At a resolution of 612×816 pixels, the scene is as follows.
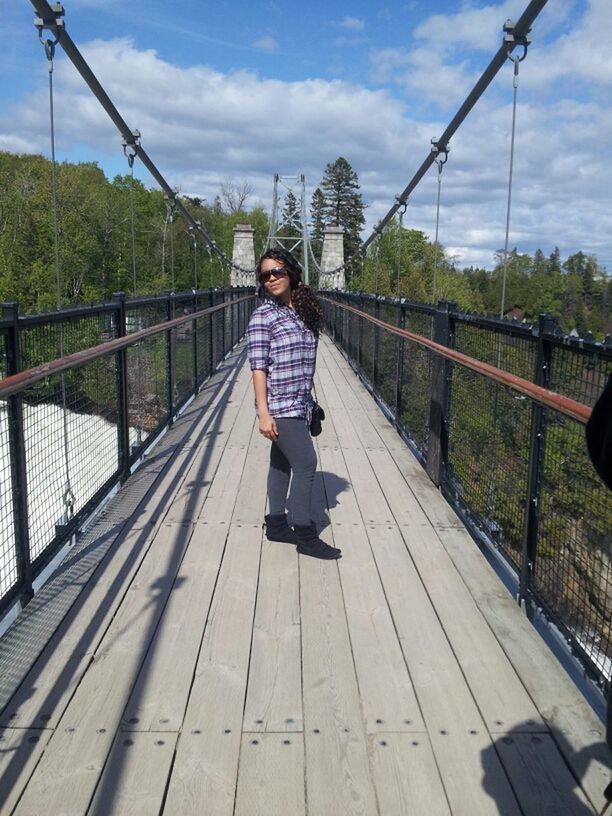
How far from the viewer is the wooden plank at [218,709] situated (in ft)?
5.65

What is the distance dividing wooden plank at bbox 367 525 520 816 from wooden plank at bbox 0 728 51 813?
916mm

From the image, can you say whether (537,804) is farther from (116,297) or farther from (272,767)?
(116,297)

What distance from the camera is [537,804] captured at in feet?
5.59

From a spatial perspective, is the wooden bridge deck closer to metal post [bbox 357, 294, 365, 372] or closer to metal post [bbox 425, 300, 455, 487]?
metal post [bbox 425, 300, 455, 487]

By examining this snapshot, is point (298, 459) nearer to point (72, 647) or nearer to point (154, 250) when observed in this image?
point (72, 647)

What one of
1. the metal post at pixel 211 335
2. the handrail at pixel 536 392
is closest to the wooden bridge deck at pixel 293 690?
the handrail at pixel 536 392

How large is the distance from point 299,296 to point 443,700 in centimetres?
159

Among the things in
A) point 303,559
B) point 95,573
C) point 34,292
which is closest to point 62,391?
point 95,573

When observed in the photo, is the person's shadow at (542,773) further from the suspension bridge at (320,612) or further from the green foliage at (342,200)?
the green foliage at (342,200)

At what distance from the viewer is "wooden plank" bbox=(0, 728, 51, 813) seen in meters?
1.70

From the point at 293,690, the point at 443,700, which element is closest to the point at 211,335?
the point at 293,690

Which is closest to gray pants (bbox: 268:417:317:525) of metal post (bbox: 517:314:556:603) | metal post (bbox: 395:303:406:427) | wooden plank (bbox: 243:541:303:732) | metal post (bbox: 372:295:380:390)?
wooden plank (bbox: 243:541:303:732)

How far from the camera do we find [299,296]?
122 inches

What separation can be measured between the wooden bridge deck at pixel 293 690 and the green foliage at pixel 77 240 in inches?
1002
